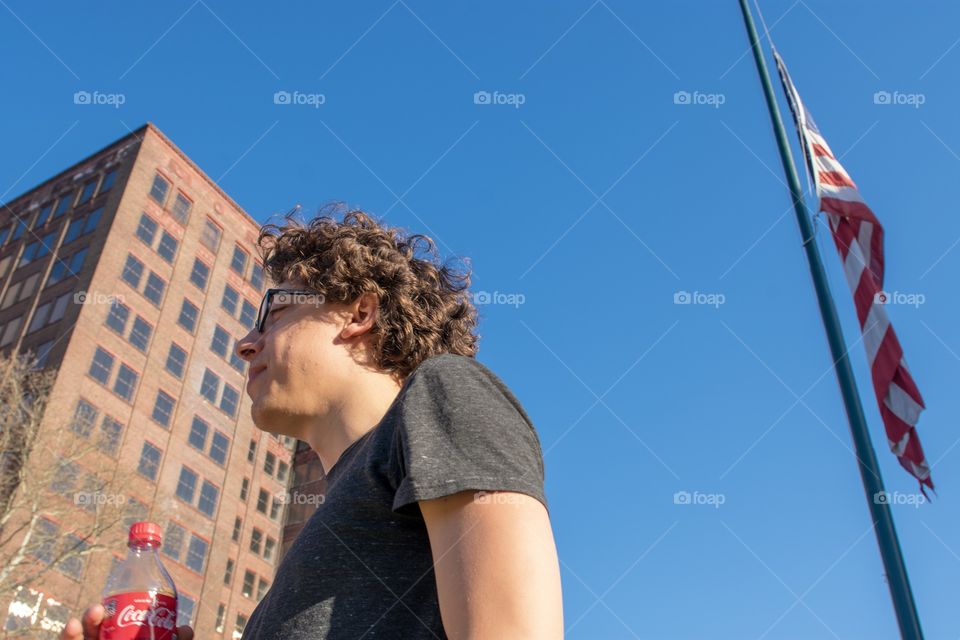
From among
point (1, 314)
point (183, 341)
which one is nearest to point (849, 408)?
point (183, 341)

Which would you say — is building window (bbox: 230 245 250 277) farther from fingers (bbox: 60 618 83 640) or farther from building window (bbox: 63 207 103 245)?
fingers (bbox: 60 618 83 640)

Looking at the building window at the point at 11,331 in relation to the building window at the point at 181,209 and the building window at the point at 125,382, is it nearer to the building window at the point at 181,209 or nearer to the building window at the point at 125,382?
the building window at the point at 125,382

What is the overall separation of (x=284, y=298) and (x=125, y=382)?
38763 millimetres

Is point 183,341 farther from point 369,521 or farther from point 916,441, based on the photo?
point 369,521

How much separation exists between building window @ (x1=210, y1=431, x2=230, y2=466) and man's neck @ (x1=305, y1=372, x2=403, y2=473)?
1665 inches

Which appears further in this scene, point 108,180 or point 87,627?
point 108,180

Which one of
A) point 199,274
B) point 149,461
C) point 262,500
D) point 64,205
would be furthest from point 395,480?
point 64,205

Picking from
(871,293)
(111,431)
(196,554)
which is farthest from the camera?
(196,554)

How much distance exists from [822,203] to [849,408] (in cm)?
241

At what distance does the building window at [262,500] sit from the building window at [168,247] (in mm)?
12691

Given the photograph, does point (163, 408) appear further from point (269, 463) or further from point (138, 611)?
point (138, 611)

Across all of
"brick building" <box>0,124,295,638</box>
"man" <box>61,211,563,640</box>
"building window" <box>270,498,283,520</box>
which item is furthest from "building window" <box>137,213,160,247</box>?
"man" <box>61,211,563,640</box>

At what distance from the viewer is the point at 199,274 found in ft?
148

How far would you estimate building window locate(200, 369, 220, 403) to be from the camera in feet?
142
